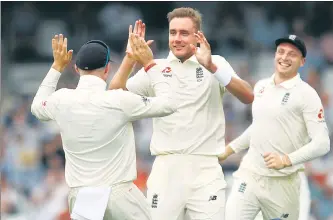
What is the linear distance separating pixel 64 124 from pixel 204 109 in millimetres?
1585

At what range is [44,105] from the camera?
848 cm

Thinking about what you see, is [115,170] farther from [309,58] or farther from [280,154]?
[309,58]

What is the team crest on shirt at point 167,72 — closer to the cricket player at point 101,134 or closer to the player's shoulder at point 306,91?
the cricket player at point 101,134

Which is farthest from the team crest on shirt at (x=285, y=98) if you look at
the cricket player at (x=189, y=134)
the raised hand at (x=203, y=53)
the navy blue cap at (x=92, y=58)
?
the navy blue cap at (x=92, y=58)

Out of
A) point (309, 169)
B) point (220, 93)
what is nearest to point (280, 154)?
point (220, 93)

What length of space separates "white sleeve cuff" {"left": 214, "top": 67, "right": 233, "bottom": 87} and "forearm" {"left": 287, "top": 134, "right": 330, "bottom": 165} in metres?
1.15

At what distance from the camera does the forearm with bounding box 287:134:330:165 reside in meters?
9.77

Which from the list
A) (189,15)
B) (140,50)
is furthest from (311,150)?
(140,50)

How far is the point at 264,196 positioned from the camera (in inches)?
401

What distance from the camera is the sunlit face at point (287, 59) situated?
1023cm

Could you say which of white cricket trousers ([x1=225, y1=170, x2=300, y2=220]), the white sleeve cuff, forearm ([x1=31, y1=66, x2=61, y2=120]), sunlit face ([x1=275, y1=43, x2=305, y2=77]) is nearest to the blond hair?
the white sleeve cuff

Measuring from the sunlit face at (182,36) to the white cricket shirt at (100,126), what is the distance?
1094 mm

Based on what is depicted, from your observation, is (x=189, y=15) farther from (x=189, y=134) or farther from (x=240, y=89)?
(x=189, y=134)

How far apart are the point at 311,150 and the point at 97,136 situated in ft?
8.56
